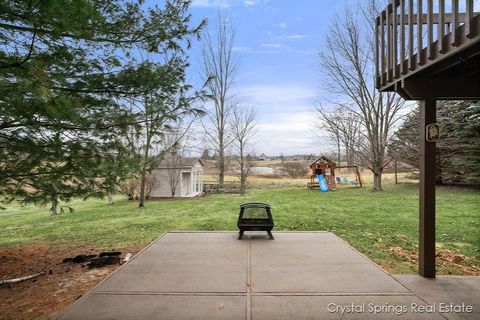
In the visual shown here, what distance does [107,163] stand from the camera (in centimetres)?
455

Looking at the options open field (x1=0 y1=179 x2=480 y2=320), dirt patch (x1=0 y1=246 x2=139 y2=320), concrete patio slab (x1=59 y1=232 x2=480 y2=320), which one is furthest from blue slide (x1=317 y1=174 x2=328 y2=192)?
dirt patch (x1=0 y1=246 x2=139 y2=320)

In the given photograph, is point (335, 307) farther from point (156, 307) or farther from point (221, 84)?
point (221, 84)

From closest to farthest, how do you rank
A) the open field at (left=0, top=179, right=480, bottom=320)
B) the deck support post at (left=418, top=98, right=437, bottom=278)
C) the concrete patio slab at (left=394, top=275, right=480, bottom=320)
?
1. the concrete patio slab at (left=394, top=275, right=480, bottom=320)
2. the deck support post at (left=418, top=98, right=437, bottom=278)
3. the open field at (left=0, top=179, right=480, bottom=320)

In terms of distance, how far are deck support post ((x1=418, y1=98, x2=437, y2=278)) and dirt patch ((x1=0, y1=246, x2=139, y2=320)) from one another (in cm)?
416

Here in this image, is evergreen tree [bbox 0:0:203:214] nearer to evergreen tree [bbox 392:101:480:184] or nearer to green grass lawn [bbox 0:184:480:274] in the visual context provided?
green grass lawn [bbox 0:184:480:274]

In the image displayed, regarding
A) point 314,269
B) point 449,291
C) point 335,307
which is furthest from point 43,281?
point 449,291

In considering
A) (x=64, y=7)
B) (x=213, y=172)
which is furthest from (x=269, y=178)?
(x=64, y=7)

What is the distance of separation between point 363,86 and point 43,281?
17.3 meters

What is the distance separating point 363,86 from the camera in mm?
17953

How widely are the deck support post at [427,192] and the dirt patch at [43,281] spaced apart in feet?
13.7

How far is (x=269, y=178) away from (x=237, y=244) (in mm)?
23851

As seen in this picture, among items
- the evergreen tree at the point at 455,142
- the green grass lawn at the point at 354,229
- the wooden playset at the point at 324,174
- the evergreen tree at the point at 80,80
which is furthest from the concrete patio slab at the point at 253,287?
the wooden playset at the point at 324,174

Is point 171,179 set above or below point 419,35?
below

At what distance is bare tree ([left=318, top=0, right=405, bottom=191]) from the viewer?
1762 cm
